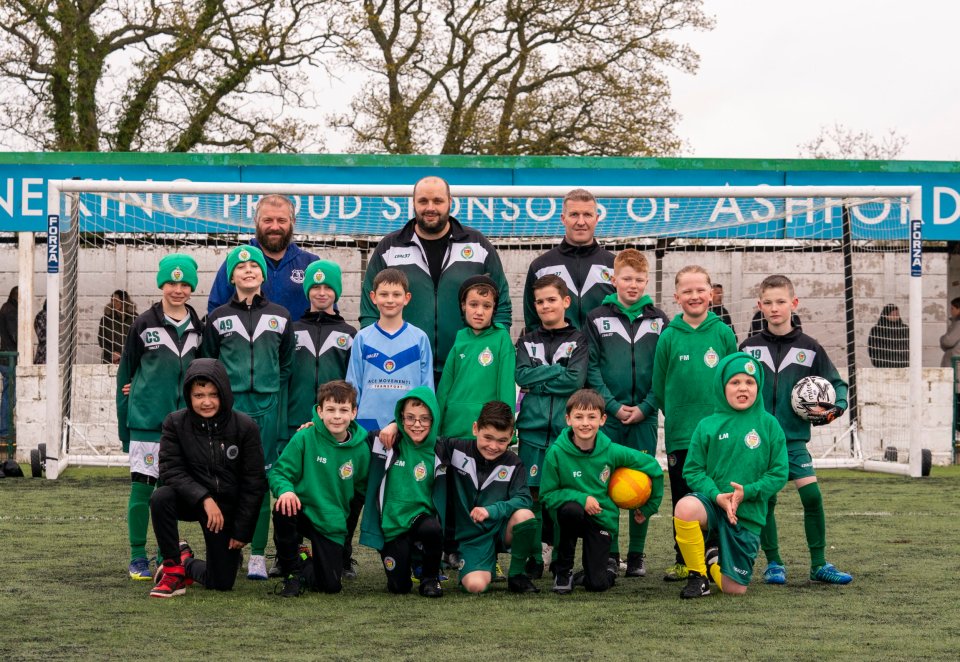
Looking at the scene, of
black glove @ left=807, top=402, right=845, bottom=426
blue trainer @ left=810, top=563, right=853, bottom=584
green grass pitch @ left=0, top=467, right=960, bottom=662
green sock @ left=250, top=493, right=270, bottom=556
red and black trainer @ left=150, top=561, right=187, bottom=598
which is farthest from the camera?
green sock @ left=250, top=493, right=270, bottom=556

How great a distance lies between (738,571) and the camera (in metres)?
5.71

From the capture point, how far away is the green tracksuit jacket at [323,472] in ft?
19.2

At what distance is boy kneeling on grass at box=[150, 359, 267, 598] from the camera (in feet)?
18.8

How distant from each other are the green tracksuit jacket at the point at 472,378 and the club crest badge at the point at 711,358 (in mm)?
939

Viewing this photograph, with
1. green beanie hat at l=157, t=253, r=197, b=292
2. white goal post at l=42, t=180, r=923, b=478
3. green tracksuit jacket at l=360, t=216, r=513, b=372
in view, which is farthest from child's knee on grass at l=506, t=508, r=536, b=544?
white goal post at l=42, t=180, r=923, b=478

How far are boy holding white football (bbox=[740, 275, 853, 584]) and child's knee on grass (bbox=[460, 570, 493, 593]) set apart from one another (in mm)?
1340

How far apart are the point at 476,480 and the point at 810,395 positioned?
1.64 meters

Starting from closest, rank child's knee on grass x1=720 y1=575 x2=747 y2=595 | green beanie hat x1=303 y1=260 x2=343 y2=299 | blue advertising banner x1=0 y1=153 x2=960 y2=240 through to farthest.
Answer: child's knee on grass x1=720 y1=575 x2=747 y2=595 → green beanie hat x1=303 y1=260 x2=343 y2=299 → blue advertising banner x1=0 y1=153 x2=960 y2=240

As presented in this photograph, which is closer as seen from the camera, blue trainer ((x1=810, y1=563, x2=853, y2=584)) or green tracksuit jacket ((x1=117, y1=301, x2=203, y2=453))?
blue trainer ((x1=810, y1=563, x2=853, y2=584))

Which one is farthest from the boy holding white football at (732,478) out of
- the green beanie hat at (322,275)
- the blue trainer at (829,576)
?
the green beanie hat at (322,275)

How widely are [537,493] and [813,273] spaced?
1262 centimetres

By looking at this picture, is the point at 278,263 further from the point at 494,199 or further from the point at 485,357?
the point at 494,199

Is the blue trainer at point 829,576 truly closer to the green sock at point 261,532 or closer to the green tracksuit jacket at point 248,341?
the green sock at point 261,532

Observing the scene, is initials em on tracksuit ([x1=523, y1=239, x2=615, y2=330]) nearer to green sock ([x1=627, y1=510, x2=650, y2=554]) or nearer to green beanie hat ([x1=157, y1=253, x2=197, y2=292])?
green sock ([x1=627, y1=510, x2=650, y2=554])
